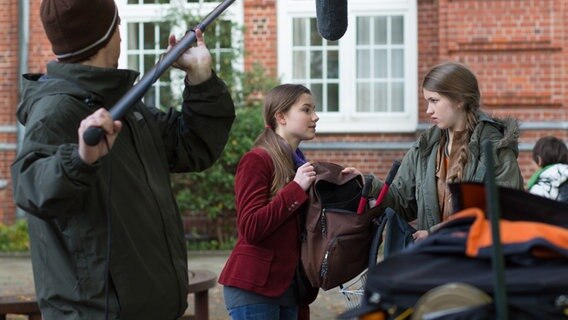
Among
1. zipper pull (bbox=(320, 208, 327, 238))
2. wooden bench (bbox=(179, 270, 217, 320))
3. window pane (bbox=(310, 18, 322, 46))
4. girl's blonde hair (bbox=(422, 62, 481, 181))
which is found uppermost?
window pane (bbox=(310, 18, 322, 46))

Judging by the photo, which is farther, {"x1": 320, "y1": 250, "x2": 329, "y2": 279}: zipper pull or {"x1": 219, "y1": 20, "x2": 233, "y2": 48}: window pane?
{"x1": 219, "y1": 20, "x2": 233, "y2": 48}: window pane

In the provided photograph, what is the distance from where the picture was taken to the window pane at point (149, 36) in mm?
15430

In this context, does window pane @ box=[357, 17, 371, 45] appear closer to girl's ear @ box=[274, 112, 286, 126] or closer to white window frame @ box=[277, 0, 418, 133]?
white window frame @ box=[277, 0, 418, 133]

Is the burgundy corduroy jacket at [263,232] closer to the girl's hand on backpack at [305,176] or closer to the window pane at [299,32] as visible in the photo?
the girl's hand on backpack at [305,176]

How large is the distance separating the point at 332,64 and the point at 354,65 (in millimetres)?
317

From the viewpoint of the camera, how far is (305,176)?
481cm

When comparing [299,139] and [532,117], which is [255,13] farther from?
[299,139]

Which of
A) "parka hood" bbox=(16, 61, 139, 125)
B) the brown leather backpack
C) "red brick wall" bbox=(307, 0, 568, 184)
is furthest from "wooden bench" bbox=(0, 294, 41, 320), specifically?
"red brick wall" bbox=(307, 0, 568, 184)

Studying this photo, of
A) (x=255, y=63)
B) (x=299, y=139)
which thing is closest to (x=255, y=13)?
(x=255, y=63)

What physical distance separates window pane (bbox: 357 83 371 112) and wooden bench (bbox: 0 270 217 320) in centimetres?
737

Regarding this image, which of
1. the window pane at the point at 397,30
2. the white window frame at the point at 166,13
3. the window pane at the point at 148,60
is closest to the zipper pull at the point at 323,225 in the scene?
the white window frame at the point at 166,13

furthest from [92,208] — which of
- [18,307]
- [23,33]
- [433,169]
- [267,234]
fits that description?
[23,33]

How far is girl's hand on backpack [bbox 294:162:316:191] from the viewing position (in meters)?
4.80

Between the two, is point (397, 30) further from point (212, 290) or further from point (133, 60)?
point (212, 290)
